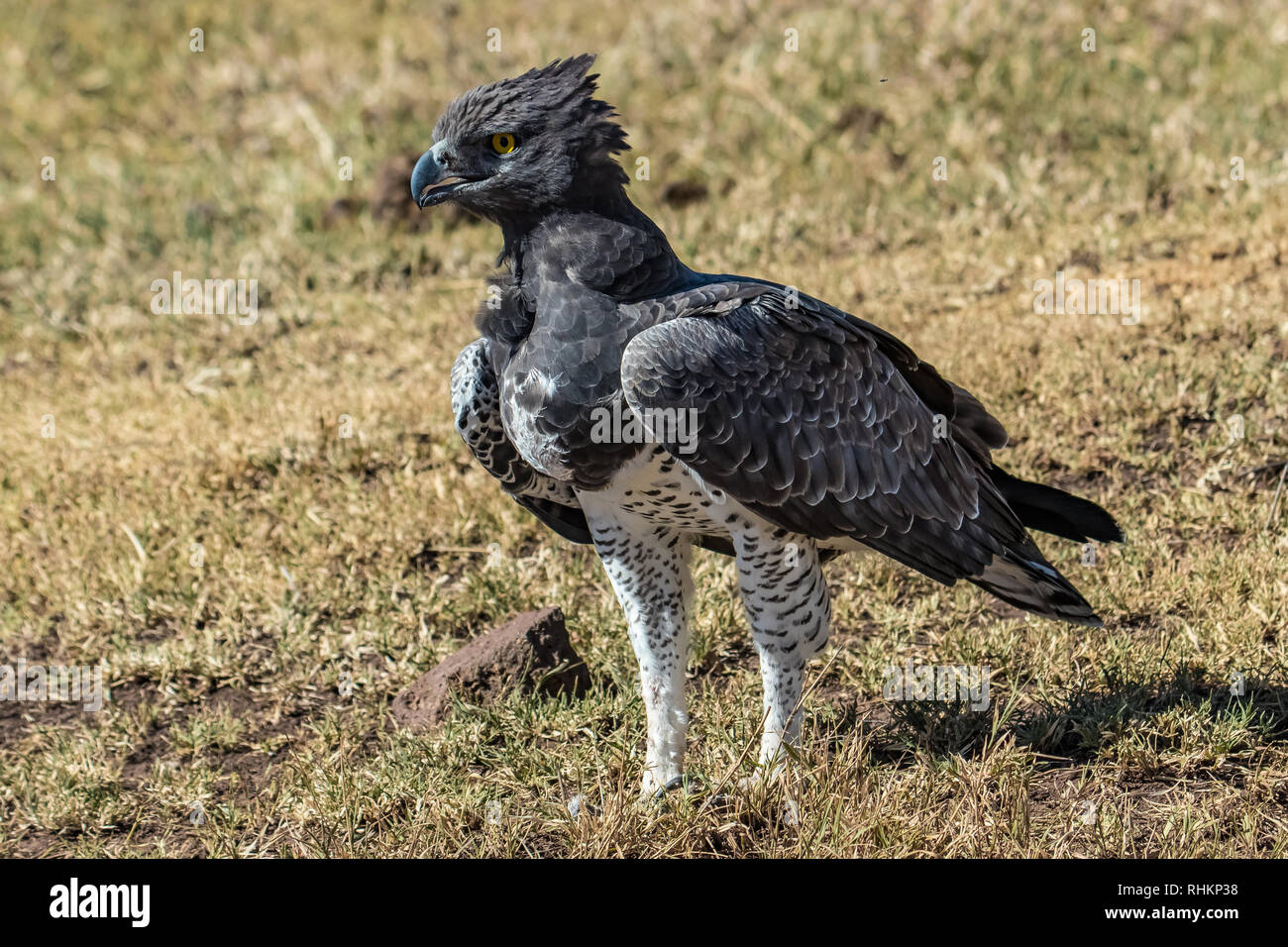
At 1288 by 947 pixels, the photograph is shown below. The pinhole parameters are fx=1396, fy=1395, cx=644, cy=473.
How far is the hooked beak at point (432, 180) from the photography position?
3.73 metres

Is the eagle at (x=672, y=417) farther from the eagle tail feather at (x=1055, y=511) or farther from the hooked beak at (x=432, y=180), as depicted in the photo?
the eagle tail feather at (x=1055, y=511)

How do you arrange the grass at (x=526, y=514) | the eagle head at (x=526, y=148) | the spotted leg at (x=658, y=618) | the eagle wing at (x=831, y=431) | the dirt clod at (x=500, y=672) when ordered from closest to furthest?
the eagle wing at (x=831, y=431), the eagle head at (x=526, y=148), the spotted leg at (x=658, y=618), the grass at (x=526, y=514), the dirt clod at (x=500, y=672)

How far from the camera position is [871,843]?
12.0 ft

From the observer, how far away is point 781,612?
3881 mm

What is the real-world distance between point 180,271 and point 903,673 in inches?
229

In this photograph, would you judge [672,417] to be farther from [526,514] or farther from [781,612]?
[526,514]

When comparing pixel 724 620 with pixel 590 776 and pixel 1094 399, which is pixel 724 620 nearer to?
pixel 590 776

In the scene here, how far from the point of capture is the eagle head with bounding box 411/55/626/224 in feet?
12.0

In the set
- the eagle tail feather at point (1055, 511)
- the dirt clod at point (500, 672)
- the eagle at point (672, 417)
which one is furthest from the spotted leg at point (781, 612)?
the dirt clod at point (500, 672)

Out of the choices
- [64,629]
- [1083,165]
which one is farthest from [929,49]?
[64,629]

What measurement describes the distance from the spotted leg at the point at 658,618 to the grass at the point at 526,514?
0.53 ft

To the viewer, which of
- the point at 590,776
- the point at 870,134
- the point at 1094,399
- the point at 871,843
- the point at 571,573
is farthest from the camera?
the point at 870,134

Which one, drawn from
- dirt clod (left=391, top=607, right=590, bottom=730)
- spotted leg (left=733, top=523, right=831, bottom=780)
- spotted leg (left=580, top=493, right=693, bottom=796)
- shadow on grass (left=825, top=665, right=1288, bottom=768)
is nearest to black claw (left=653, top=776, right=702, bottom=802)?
spotted leg (left=580, top=493, right=693, bottom=796)

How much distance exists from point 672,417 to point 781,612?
73 cm
